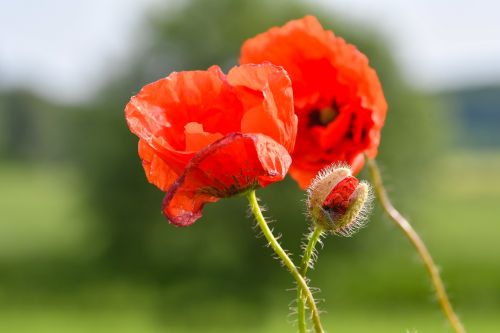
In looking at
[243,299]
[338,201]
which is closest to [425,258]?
[338,201]

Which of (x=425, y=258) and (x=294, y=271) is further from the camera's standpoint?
(x=425, y=258)

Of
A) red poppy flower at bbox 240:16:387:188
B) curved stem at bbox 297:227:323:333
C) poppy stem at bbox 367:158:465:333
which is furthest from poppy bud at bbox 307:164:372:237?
red poppy flower at bbox 240:16:387:188

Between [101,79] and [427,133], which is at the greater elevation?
[101,79]

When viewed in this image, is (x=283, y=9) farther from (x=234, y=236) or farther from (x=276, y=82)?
(x=276, y=82)

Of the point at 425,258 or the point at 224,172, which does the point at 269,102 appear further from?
the point at 425,258

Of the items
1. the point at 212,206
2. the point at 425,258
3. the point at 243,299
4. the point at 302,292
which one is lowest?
the point at 243,299

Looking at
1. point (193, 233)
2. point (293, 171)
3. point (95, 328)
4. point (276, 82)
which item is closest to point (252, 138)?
point (276, 82)

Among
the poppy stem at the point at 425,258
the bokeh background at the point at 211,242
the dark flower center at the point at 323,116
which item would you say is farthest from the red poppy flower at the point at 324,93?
the bokeh background at the point at 211,242

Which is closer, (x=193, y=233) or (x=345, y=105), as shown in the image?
(x=345, y=105)
